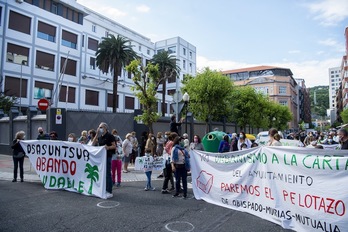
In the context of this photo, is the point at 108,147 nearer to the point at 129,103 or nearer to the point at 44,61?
the point at 44,61

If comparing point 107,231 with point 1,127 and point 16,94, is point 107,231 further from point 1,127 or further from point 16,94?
point 16,94

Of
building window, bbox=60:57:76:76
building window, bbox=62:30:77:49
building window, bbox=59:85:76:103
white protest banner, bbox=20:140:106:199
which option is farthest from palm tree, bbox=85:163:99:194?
building window, bbox=62:30:77:49

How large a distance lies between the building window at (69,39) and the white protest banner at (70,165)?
32.3 metres

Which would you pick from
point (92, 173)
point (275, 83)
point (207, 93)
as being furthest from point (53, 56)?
point (275, 83)

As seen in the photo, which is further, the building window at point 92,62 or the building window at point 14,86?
the building window at point 92,62

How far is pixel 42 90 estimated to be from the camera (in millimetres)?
34438

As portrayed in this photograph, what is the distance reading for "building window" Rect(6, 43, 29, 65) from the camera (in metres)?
30.9

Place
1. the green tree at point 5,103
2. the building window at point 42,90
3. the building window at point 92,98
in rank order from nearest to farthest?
the green tree at point 5,103 → the building window at point 42,90 → the building window at point 92,98

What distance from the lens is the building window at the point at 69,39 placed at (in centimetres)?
3741

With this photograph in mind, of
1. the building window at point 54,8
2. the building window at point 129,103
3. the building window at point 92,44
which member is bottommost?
the building window at point 129,103

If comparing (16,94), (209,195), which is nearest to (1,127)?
(16,94)

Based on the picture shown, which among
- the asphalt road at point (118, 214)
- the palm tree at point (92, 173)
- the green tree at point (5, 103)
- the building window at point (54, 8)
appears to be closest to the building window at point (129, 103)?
the building window at point (54, 8)

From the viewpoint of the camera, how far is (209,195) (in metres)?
6.88

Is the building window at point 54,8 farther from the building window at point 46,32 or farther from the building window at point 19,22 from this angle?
the building window at point 19,22
